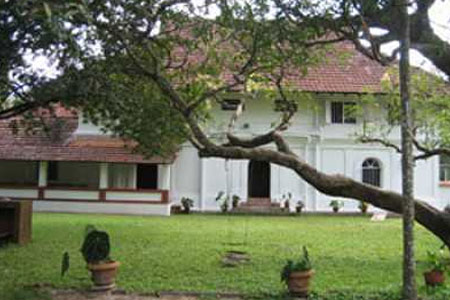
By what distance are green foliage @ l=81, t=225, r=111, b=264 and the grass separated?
0.65 metres

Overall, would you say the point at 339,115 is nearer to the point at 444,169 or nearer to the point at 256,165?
the point at 256,165

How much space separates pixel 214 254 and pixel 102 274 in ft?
15.9

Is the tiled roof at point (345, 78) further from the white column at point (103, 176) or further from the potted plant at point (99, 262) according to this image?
the potted plant at point (99, 262)

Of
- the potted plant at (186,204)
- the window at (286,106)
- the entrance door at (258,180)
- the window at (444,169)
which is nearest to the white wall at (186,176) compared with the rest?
the potted plant at (186,204)

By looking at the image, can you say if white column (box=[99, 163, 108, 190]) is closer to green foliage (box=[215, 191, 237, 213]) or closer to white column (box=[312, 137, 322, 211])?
green foliage (box=[215, 191, 237, 213])

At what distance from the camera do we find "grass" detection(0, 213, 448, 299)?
1050 cm

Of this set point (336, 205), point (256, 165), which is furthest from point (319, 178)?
point (256, 165)

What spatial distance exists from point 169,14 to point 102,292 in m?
4.68

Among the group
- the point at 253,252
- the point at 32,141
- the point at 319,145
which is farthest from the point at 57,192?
the point at 253,252

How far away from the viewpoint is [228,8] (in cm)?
1053

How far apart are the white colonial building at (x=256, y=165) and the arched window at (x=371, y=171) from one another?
0.05m

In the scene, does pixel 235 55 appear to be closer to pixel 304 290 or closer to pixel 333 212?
pixel 304 290

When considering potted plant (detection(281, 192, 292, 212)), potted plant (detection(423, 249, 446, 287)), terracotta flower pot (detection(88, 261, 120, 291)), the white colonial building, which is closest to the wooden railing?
the white colonial building

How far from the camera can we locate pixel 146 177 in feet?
101
